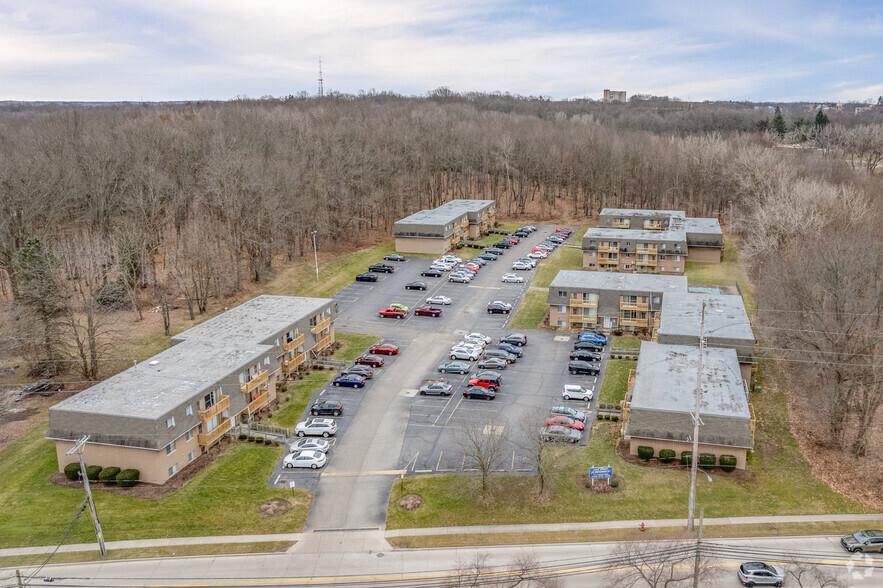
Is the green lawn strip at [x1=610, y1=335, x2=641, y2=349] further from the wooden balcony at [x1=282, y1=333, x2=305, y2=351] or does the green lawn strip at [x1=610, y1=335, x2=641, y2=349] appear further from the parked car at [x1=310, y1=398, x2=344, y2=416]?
the wooden balcony at [x1=282, y1=333, x2=305, y2=351]

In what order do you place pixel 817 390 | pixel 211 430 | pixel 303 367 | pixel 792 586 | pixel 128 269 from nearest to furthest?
pixel 792 586, pixel 211 430, pixel 817 390, pixel 303 367, pixel 128 269

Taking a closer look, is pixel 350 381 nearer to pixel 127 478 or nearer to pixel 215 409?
pixel 215 409

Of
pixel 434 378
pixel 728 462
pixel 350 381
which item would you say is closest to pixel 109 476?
pixel 350 381

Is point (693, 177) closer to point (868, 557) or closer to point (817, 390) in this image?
point (817, 390)

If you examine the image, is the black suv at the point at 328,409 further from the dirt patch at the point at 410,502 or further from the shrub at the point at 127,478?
the shrub at the point at 127,478

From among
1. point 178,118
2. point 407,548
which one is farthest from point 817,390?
point 178,118
